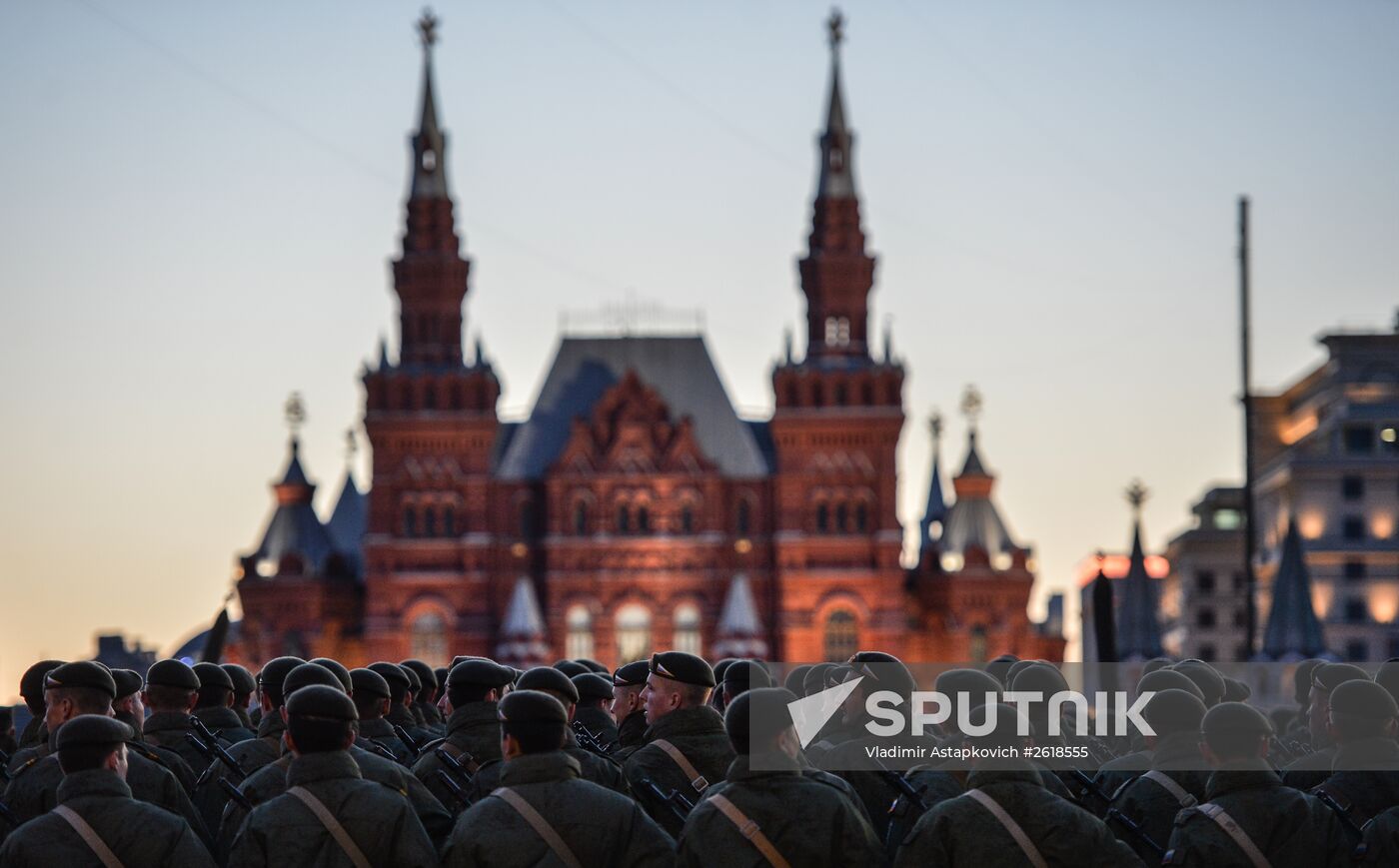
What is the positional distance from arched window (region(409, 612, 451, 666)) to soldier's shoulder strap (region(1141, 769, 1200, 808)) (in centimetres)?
6640

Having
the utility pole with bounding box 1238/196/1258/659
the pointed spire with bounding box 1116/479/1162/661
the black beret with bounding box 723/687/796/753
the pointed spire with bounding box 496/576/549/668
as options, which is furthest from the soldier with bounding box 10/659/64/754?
the pointed spire with bounding box 496/576/549/668

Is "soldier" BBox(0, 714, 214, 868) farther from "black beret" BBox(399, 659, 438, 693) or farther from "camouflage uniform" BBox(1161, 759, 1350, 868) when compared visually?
"black beret" BBox(399, 659, 438, 693)

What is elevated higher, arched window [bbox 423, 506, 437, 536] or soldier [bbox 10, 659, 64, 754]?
arched window [bbox 423, 506, 437, 536]

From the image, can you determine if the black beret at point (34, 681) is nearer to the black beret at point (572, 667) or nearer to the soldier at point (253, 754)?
the soldier at point (253, 754)

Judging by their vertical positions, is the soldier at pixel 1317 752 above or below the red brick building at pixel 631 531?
below

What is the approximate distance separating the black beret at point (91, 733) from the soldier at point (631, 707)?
4.41m

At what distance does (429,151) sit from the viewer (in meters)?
84.4

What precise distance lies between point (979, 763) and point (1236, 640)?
4362 inches

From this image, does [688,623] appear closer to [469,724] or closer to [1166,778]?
[469,724]

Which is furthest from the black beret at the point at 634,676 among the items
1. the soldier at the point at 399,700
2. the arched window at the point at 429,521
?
the arched window at the point at 429,521

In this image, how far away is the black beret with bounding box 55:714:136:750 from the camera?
1115 cm

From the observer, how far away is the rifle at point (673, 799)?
40.8ft

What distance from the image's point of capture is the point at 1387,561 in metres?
98.4

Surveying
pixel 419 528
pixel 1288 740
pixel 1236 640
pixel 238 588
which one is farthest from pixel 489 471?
pixel 1288 740
